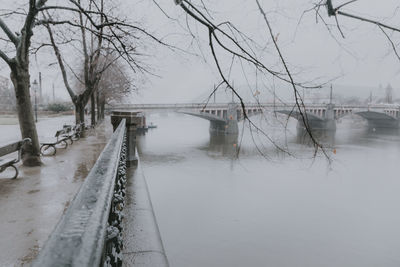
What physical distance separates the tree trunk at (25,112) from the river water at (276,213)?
5.16 meters

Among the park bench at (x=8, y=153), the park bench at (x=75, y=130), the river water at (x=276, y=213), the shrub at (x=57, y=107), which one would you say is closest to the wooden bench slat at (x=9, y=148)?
the park bench at (x=8, y=153)

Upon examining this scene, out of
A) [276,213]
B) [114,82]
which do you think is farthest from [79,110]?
[114,82]

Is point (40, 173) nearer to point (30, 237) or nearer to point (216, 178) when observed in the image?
point (30, 237)

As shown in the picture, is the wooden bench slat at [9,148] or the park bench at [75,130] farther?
the park bench at [75,130]

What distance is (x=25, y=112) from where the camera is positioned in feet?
23.8

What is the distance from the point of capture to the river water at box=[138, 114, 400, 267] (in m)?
11.1

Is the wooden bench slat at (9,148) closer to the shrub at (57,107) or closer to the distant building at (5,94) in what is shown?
the shrub at (57,107)

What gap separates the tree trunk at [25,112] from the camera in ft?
22.7

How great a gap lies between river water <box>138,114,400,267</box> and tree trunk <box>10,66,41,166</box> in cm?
516

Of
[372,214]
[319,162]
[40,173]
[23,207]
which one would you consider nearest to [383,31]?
[23,207]

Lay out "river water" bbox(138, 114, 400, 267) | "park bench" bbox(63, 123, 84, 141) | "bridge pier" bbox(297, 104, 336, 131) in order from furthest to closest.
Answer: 1. "bridge pier" bbox(297, 104, 336, 131)
2. "park bench" bbox(63, 123, 84, 141)
3. "river water" bbox(138, 114, 400, 267)

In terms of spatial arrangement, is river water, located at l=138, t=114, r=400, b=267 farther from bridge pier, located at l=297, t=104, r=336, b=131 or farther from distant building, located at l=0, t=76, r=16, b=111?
distant building, located at l=0, t=76, r=16, b=111

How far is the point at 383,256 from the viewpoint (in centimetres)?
1116

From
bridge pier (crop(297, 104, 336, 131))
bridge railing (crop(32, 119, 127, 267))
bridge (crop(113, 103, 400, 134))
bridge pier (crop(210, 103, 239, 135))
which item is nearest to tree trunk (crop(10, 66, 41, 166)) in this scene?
bridge railing (crop(32, 119, 127, 267))
